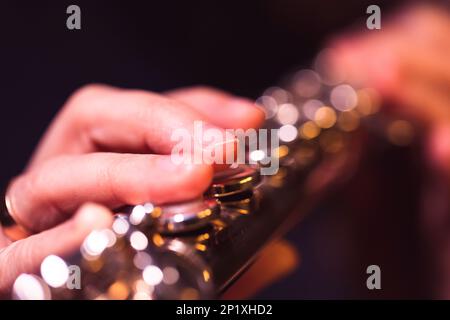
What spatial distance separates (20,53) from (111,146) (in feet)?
1.69

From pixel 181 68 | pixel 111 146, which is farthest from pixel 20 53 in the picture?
pixel 111 146

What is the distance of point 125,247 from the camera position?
0.27 metres

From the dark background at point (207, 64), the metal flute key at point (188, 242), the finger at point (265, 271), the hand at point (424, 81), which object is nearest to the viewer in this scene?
the metal flute key at point (188, 242)

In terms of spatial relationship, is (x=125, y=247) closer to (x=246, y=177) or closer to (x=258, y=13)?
(x=246, y=177)

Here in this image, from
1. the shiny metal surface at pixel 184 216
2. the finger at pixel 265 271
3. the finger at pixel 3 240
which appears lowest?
the finger at pixel 265 271

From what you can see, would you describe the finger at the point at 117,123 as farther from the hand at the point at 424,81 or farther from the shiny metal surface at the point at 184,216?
the hand at the point at 424,81

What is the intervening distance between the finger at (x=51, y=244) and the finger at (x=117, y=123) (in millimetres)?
80

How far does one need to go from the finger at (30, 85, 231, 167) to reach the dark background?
0.35 metres

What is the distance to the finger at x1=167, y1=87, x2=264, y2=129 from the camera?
455 millimetres

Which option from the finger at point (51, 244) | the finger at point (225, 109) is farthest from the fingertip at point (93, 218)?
the finger at point (225, 109)

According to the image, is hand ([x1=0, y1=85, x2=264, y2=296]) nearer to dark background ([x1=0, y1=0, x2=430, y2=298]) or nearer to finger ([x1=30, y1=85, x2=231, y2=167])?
finger ([x1=30, y1=85, x2=231, y2=167])

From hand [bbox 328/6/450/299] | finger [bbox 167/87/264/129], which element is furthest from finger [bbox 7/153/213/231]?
hand [bbox 328/6/450/299]

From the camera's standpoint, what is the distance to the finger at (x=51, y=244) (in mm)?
263

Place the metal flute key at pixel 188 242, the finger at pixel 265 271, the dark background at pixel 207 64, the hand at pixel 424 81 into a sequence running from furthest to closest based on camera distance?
the dark background at pixel 207 64
the hand at pixel 424 81
the finger at pixel 265 271
the metal flute key at pixel 188 242
